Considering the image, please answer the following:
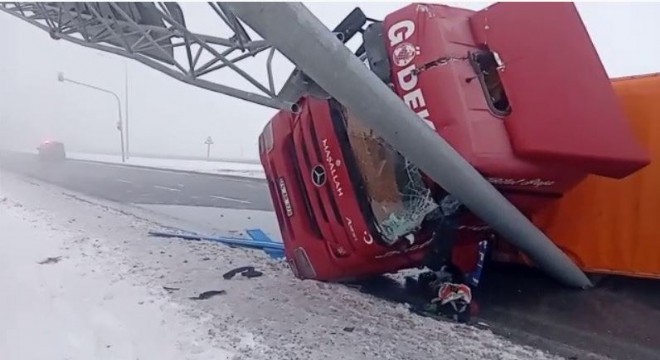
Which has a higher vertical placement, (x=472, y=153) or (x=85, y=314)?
(x=472, y=153)

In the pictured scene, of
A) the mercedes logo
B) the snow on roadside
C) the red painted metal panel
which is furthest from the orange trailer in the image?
the snow on roadside

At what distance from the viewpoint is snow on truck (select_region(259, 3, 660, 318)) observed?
10.9ft

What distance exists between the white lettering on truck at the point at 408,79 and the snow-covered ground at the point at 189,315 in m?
1.27

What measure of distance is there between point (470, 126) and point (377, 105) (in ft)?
2.38

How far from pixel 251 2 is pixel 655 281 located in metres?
3.39

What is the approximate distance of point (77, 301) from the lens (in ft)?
12.9

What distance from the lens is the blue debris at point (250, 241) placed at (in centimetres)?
591

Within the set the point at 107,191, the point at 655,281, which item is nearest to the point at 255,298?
the point at 655,281

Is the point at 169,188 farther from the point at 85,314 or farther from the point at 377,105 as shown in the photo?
the point at 377,105

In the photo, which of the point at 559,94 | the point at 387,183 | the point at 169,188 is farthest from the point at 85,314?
the point at 169,188

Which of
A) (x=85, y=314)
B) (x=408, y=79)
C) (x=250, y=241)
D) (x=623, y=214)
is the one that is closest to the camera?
(x=408, y=79)

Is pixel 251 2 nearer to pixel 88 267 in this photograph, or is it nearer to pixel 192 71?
pixel 192 71

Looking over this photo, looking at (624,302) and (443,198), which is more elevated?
(443,198)

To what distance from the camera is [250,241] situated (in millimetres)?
6395
